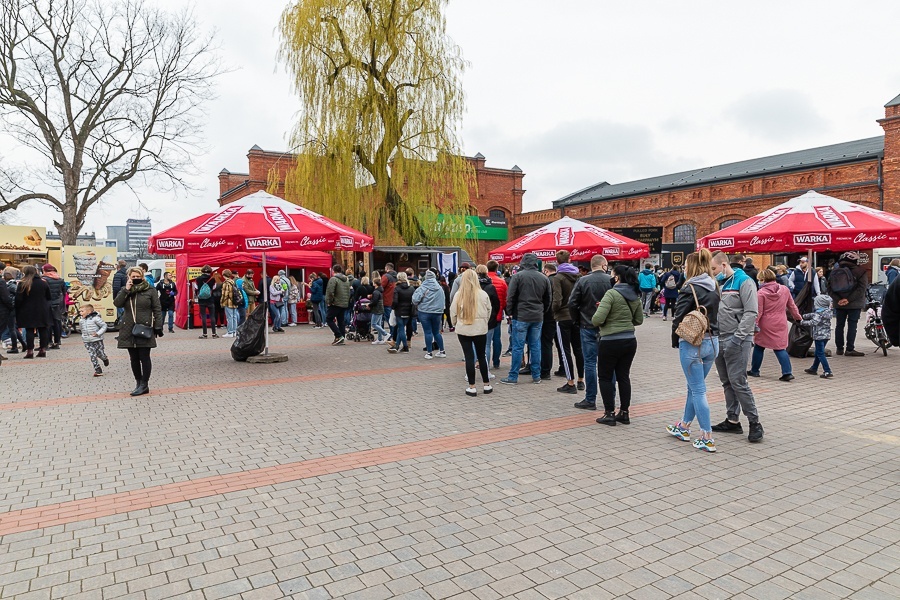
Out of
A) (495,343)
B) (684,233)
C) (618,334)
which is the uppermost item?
(684,233)

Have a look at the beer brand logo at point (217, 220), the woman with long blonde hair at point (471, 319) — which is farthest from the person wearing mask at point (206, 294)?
the woman with long blonde hair at point (471, 319)

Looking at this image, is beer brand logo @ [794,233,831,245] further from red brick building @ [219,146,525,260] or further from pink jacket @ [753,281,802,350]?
red brick building @ [219,146,525,260]

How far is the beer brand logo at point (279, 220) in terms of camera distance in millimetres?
9766

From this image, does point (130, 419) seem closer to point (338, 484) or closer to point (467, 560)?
point (338, 484)

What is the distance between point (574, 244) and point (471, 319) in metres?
7.44

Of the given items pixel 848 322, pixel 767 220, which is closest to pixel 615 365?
pixel 767 220

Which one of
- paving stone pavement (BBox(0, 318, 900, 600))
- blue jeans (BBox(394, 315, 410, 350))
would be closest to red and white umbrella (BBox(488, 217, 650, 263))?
blue jeans (BBox(394, 315, 410, 350))

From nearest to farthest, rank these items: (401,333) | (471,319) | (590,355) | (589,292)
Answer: (589,292) < (590,355) < (471,319) < (401,333)

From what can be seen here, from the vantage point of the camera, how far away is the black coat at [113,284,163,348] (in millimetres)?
7609

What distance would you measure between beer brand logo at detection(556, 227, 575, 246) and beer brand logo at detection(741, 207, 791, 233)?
4493 millimetres

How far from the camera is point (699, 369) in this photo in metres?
A: 5.35

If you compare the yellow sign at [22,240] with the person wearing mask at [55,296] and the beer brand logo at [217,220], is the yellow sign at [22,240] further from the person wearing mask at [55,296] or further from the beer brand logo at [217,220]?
the beer brand logo at [217,220]

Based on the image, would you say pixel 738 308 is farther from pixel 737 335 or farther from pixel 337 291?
pixel 337 291

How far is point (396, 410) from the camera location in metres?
6.95
